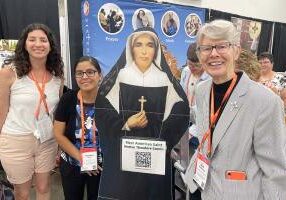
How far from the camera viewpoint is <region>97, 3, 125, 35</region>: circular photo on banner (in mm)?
4336

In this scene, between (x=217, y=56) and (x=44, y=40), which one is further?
(x=44, y=40)

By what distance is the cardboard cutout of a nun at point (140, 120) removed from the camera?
1777 mm

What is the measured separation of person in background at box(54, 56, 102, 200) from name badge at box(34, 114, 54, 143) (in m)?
0.14

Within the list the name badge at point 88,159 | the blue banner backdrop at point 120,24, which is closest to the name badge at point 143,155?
the name badge at point 88,159

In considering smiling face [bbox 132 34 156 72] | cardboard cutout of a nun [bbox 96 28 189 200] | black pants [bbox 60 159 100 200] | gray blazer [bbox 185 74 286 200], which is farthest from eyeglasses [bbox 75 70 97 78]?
gray blazer [bbox 185 74 286 200]

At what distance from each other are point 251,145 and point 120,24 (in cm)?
366

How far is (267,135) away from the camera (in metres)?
1.17

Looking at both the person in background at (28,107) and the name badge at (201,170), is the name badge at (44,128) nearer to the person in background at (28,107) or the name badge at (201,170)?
the person in background at (28,107)

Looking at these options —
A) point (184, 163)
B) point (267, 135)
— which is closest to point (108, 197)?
point (184, 163)

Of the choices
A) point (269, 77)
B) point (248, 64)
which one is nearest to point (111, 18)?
point (269, 77)

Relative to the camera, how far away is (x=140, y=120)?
1.82 m

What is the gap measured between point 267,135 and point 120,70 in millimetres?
917

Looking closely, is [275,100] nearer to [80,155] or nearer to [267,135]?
[267,135]

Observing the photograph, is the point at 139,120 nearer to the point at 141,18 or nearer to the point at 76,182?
the point at 76,182
